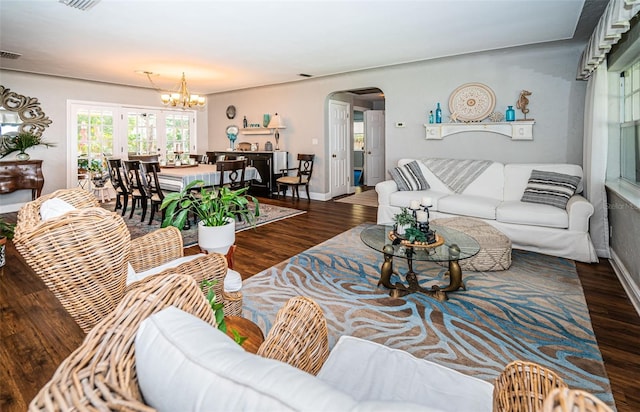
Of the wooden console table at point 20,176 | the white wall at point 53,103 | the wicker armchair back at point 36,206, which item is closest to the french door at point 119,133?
the white wall at point 53,103

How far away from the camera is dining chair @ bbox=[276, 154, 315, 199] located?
6.97 metres

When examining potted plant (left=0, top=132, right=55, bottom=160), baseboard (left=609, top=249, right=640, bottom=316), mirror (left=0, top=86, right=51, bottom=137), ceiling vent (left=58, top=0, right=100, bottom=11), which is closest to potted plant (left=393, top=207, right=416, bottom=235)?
baseboard (left=609, top=249, right=640, bottom=316)

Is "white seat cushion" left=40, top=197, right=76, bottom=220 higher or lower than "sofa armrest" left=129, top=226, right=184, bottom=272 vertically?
higher

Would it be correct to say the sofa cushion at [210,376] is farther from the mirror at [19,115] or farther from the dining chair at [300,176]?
the mirror at [19,115]

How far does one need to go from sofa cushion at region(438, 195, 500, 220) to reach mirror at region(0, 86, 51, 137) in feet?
23.3

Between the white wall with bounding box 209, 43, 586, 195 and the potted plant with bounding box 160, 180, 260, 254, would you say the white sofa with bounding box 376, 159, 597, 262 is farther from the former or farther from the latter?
the potted plant with bounding box 160, 180, 260, 254

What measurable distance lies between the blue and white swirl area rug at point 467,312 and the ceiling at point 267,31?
2.48 metres

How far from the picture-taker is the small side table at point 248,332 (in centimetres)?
133

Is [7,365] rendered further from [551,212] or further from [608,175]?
[608,175]

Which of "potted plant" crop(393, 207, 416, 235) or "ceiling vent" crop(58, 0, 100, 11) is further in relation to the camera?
"ceiling vent" crop(58, 0, 100, 11)

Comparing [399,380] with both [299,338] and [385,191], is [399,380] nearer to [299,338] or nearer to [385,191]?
[299,338]

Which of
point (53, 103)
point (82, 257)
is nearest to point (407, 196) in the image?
point (82, 257)

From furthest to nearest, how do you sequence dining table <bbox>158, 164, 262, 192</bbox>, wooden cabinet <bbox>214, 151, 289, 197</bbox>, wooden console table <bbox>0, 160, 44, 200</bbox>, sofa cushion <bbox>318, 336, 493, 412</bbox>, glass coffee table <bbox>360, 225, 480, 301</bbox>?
wooden cabinet <bbox>214, 151, 289, 197</bbox> → wooden console table <bbox>0, 160, 44, 200</bbox> → dining table <bbox>158, 164, 262, 192</bbox> → glass coffee table <bbox>360, 225, 480, 301</bbox> → sofa cushion <bbox>318, 336, 493, 412</bbox>

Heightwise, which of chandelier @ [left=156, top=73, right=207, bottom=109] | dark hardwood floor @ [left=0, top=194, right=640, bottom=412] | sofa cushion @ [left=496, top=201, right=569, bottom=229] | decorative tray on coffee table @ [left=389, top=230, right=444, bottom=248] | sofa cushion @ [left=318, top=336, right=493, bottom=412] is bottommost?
dark hardwood floor @ [left=0, top=194, right=640, bottom=412]
